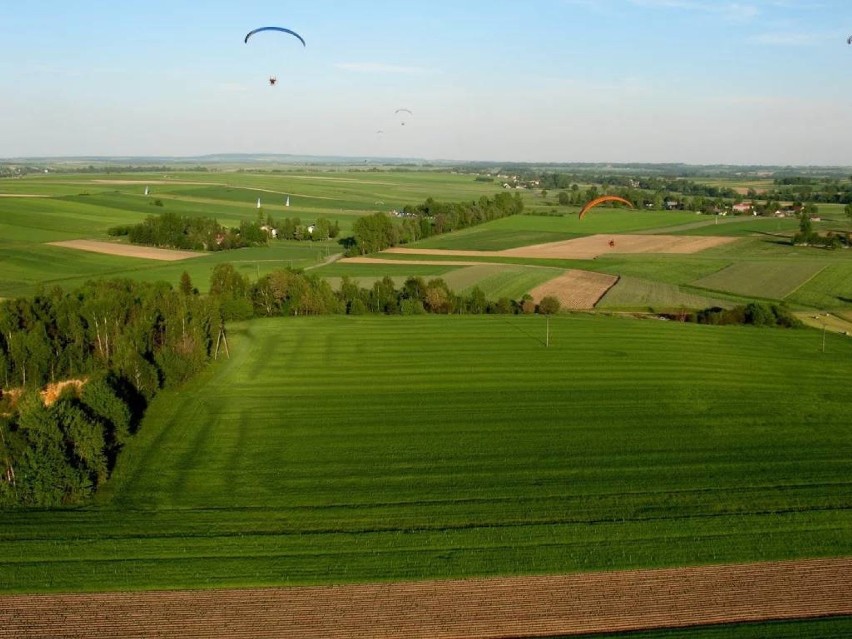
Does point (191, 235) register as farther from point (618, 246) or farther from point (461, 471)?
point (461, 471)

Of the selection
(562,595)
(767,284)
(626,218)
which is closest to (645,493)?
→ (562,595)

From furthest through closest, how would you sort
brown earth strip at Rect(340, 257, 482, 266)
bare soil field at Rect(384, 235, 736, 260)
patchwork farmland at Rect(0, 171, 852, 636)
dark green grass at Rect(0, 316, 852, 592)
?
bare soil field at Rect(384, 235, 736, 260) → brown earth strip at Rect(340, 257, 482, 266) → dark green grass at Rect(0, 316, 852, 592) → patchwork farmland at Rect(0, 171, 852, 636)

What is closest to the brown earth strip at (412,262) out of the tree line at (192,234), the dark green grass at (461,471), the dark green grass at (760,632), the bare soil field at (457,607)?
the tree line at (192,234)

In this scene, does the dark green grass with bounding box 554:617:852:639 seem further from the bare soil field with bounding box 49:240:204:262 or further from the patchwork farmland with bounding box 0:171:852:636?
the bare soil field with bounding box 49:240:204:262

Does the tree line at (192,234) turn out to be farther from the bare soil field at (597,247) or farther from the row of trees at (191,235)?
the bare soil field at (597,247)

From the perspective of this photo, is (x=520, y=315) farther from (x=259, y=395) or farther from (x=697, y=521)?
(x=697, y=521)

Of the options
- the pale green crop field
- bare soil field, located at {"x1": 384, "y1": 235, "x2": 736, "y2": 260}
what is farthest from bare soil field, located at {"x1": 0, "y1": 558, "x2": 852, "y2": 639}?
bare soil field, located at {"x1": 384, "y1": 235, "x2": 736, "y2": 260}

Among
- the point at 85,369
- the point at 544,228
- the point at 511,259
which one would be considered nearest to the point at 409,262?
the point at 511,259
